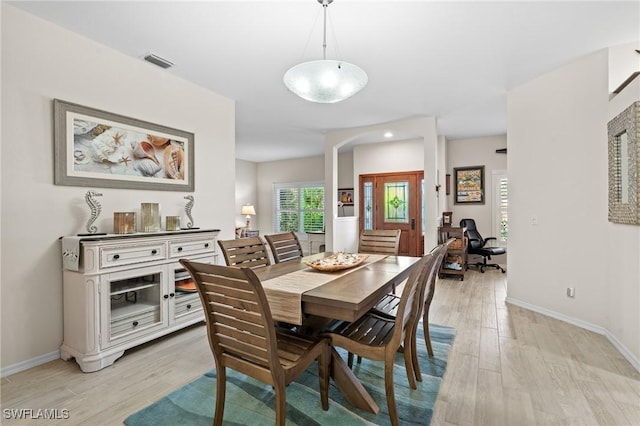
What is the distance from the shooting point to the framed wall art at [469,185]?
20.7 ft

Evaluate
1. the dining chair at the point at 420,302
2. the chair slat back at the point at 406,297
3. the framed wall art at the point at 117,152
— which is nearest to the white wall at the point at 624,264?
the dining chair at the point at 420,302

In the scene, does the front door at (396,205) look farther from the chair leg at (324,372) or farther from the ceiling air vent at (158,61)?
the chair leg at (324,372)

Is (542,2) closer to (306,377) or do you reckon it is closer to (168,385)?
(306,377)

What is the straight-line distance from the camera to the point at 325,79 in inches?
81.0

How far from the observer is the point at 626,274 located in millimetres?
2578

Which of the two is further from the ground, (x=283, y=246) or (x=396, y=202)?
(x=396, y=202)

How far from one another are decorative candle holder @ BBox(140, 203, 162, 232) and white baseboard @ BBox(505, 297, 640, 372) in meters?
4.02

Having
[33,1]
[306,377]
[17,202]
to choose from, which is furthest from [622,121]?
[17,202]

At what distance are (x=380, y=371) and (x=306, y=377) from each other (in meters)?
0.53

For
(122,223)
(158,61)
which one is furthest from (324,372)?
(158,61)

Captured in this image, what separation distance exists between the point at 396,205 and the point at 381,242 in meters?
3.38

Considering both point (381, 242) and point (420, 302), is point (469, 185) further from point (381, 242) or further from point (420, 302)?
point (420, 302)

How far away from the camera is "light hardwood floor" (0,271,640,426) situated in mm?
1806

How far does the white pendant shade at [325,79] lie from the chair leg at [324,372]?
1637 mm
